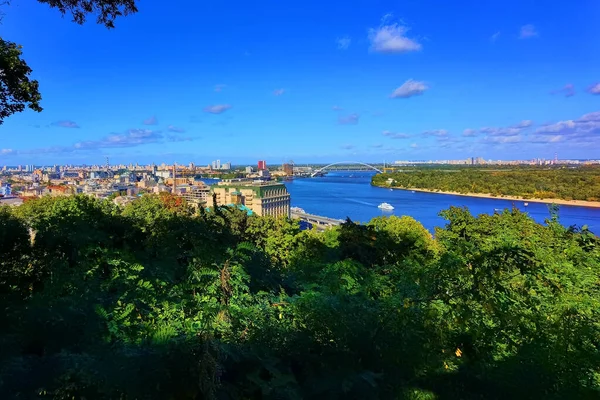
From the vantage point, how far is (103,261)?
348 cm

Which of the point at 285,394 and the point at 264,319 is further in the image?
the point at 264,319

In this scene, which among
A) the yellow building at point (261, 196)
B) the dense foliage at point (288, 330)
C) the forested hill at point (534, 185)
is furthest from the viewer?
the forested hill at point (534, 185)

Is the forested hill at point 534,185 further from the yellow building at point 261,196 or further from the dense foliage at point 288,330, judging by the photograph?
the dense foliage at point 288,330

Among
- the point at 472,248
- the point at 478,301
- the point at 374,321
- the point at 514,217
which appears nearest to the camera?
the point at 374,321

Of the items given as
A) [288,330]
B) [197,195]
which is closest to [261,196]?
[197,195]

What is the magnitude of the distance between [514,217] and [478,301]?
8.26 m

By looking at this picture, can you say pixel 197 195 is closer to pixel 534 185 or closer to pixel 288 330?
pixel 534 185

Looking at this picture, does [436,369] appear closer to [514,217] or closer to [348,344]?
[348,344]

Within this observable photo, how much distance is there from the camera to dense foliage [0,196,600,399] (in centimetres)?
175

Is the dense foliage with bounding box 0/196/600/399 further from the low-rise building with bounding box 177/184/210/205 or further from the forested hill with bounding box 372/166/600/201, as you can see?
the forested hill with bounding box 372/166/600/201

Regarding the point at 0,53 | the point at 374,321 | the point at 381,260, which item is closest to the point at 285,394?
the point at 374,321

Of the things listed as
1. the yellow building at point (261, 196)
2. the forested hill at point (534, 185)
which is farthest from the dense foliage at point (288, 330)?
the forested hill at point (534, 185)

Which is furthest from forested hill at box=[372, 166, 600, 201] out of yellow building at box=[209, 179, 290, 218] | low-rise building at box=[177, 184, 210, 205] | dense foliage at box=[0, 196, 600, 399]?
dense foliage at box=[0, 196, 600, 399]

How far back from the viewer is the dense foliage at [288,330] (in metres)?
1.75
